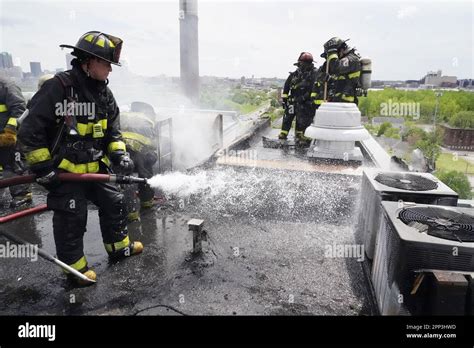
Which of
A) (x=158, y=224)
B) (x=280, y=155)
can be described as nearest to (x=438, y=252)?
(x=158, y=224)

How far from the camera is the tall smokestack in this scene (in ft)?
69.2

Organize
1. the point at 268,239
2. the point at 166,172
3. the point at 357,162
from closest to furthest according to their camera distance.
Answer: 1. the point at 268,239
2. the point at 166,172
3. the point at 357,162

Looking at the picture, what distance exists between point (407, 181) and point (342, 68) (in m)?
5.50

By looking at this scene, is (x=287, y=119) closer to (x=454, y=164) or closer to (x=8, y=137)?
(x=8, y=137)

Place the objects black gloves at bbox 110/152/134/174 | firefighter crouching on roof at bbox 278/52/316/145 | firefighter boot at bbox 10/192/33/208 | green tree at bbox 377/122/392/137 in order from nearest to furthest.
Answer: black gloves at bbox 110/152/134/174
firefighter boot at bbox 10/192/33/208
firefighter crouching on roof at bbox 278/52/316/145
green tree at bbox 377/122/392/137

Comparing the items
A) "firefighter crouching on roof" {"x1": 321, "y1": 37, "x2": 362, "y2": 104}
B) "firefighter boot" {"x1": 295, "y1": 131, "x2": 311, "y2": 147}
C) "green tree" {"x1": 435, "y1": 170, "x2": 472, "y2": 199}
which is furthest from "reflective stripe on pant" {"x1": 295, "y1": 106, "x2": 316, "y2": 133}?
"green tree" {"x1": 435, "y1": 170, "x2": 472, "y2": 199}

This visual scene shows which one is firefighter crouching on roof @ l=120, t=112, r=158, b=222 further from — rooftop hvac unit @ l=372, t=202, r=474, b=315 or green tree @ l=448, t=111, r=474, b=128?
green tree @ l=448, t=111, r=474, b=128

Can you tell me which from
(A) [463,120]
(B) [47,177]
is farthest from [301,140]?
(A) [463,120]

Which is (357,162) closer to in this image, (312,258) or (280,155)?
(280,155)

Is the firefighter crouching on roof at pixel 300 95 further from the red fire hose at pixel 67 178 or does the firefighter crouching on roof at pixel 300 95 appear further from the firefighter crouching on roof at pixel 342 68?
the red fire hose at pixel 67 178
